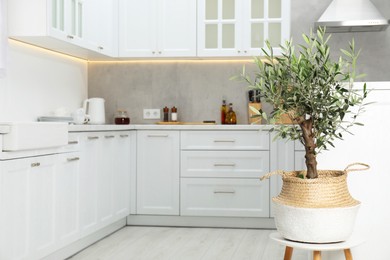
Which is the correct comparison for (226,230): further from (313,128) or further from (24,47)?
(313,128)

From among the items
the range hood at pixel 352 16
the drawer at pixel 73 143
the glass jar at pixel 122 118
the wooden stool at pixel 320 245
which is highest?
the range hood at pixel 352 16

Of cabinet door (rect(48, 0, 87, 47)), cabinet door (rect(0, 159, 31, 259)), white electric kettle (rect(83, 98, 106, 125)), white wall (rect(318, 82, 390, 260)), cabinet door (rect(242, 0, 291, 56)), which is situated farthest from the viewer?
white electric kettle (rect(83, 98, 106, 125))

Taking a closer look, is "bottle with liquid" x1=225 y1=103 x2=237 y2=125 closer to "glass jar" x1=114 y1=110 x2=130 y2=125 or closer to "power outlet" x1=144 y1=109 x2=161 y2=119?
"power outlet" x1=144 y1=109 x2=161 y2=119

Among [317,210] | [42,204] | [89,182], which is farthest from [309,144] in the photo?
[89,182]

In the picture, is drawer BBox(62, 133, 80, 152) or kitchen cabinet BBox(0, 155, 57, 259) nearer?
kitchen cabinet BBox(0, 155, 57, 259)

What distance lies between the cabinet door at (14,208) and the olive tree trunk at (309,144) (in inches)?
65.5

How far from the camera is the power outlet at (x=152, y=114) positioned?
221 inches

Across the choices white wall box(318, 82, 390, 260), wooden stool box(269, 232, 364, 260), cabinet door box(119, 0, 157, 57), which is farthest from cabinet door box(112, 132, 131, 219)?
wooden stool box(269, 232, 364, 260)

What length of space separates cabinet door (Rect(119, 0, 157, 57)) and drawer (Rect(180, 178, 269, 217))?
1266mm

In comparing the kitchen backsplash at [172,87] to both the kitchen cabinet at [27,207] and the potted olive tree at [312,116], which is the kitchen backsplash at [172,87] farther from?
the potted olive tree at [312,116]

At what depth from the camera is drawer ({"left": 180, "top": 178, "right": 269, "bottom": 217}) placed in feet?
16.2

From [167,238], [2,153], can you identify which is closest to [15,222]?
[2,153]

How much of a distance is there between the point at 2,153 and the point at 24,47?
1.63 meters

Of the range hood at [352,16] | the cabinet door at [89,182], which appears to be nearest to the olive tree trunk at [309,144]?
the cabinet door at [89,182]
